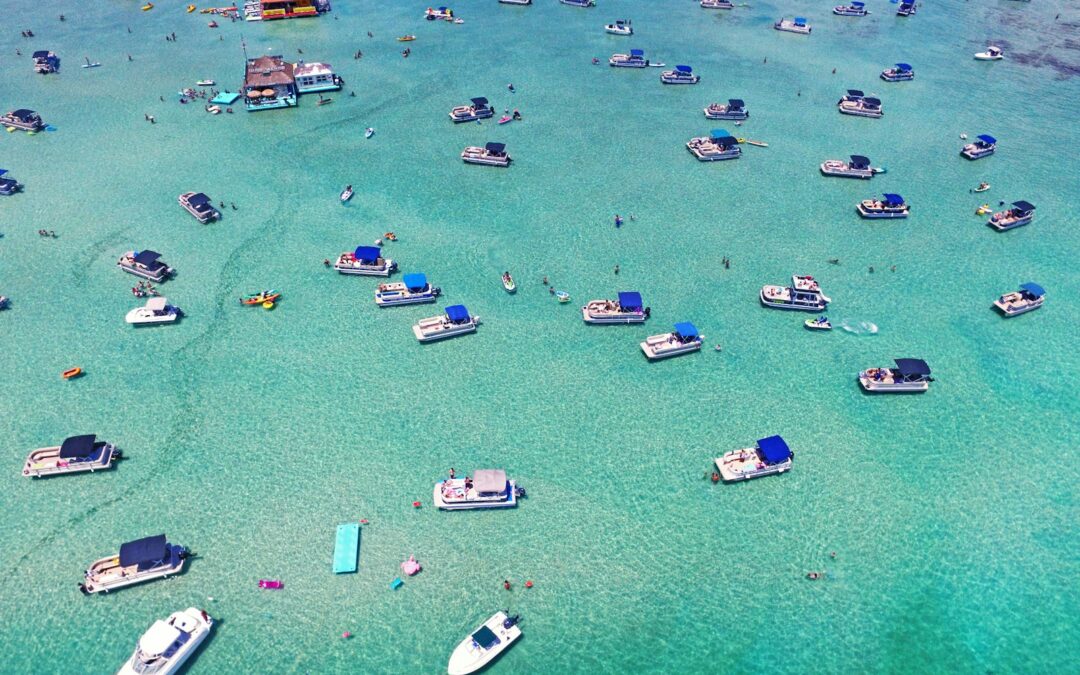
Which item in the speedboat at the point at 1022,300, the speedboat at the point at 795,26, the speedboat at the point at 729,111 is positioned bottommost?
the speedboat at the point at 1022,300

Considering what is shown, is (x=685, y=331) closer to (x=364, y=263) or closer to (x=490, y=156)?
(x=364, y=263)

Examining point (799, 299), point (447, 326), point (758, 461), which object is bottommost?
point (758, 461)

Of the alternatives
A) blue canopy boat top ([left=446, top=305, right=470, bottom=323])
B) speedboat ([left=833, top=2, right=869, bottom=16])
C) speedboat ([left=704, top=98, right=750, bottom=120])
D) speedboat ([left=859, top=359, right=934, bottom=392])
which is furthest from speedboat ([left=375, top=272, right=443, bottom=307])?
speedboat ([left=833, top=2, right=869, bottom=16])

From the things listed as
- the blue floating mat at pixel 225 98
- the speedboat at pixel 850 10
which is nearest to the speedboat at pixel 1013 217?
the speedboat at pixel 850 10

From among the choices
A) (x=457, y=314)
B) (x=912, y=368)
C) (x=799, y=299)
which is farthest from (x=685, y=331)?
(x=457, y=314)

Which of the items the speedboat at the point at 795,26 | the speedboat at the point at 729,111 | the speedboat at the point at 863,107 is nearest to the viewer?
the speedboat at the point at 729,111

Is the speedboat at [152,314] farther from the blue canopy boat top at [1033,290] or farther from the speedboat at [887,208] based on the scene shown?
the blue canopy boat top at [1033,290]

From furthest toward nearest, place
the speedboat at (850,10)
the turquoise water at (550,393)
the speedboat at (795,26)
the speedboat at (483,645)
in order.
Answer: the speedboat at (850,10)
the speedboat at (795,26)
the turquoise water at (550,393)
the speedboat at (483,645)

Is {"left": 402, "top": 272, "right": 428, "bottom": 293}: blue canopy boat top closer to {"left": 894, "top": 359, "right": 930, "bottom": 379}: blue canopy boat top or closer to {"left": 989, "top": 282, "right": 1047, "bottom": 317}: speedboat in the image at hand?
{"left": 894, "top": 359, "right": 930, "bottom": 379}: blue canopy boat top
